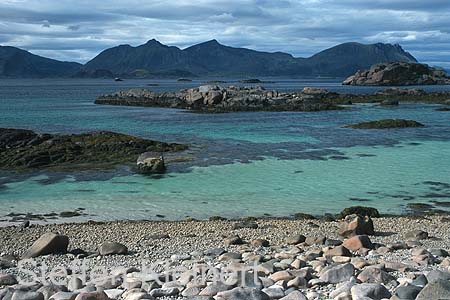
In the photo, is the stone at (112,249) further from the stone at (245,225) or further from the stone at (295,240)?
the stone at (245,225)

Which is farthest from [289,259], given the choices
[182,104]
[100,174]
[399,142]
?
[182,104]

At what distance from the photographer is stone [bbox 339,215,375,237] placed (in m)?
10.7

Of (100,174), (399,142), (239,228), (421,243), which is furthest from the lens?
(399,142)

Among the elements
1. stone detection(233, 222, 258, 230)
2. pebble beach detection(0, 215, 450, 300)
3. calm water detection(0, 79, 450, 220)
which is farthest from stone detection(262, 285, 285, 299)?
calm water detection(0, 79, 450, 220)

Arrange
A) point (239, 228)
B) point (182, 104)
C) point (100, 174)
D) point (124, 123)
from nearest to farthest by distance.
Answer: point (239, 228) → point (100, 174) → point (124, 123) → point (182, 104)

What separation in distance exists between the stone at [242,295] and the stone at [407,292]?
1.36m

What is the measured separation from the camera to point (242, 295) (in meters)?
5.70

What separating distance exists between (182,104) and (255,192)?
37268mm

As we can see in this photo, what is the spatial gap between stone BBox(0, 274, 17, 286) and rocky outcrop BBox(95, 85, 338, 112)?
40117 mm

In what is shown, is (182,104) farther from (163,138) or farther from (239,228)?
(239,228)

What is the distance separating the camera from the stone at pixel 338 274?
21.4 feet

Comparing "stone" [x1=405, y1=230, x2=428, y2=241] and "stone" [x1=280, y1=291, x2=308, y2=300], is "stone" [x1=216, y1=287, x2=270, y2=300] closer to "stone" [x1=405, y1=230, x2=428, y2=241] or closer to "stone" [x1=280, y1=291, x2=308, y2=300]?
"stone" [x1=280, y1=291, x2=308, y2=300]

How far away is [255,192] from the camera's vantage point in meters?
16.4

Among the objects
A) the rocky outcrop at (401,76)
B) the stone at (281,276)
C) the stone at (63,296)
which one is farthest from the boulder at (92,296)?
the rocky outcrop at (401,76)
